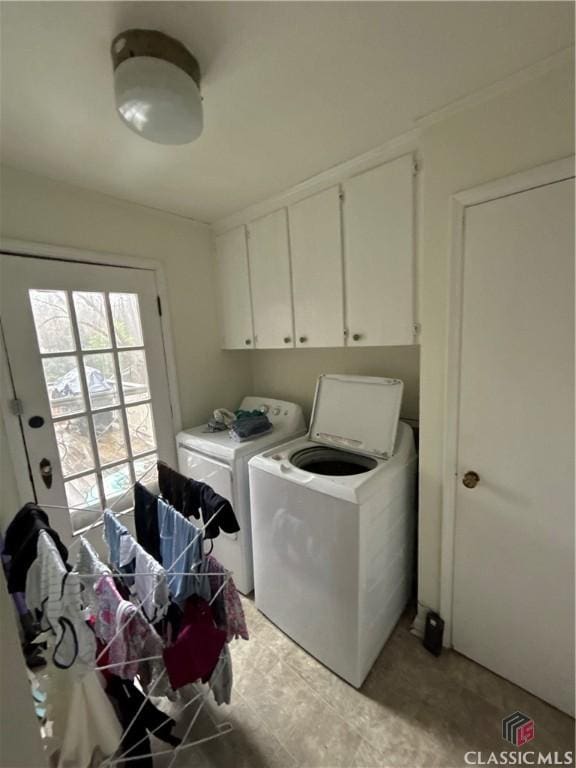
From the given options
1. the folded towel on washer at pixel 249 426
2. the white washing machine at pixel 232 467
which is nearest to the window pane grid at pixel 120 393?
the white washing machine at pixel 232 467

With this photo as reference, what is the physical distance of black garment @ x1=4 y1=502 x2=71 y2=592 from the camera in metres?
0.87

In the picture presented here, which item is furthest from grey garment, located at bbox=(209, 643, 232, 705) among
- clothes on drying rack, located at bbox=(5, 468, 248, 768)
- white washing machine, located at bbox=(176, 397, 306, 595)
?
white washing machine, located at bbox=(176, 397, 306, 595)

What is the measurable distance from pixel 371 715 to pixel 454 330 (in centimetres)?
159

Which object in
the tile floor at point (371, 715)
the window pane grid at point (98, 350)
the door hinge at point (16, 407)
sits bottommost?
the tile floor at point (371, 715)

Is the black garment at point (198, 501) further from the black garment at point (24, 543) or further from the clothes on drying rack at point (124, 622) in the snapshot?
the black garment at point (24, 543)

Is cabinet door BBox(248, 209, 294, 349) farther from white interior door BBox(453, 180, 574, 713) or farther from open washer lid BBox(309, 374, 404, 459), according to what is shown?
white interior door BBox(453, 180, 574, 713)

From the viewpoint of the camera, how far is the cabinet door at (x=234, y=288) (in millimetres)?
2160

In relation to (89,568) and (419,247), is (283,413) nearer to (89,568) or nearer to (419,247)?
(419,247)

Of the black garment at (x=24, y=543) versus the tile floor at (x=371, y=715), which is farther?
the tile floor at (x=371, y=715)

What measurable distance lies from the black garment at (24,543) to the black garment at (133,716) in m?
0.44

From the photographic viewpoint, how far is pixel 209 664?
0.99 meters

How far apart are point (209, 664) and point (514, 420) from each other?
1363mm

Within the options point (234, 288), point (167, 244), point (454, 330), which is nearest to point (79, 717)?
point (454, 330)

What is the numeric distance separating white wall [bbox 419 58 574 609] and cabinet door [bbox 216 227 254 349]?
1.19 meters
